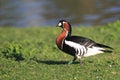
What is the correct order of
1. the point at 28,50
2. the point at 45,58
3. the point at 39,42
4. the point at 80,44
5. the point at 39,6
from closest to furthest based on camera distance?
the point at 80,44, the point at 45,58, the point at 28,50, the point at 39,42, the point at 39,6

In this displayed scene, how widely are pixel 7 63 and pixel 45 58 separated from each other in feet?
7.34

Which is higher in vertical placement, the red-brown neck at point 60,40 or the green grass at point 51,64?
the red-brown neck at point 60,40

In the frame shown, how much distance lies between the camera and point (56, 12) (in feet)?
114

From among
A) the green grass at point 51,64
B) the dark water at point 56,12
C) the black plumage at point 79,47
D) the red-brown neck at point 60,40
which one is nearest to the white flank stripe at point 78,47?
the black plumage at point 79,47

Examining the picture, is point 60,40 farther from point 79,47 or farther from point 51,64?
point 51,64

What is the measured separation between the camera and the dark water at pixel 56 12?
103ft

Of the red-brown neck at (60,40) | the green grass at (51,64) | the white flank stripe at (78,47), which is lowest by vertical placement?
the green grass at (51,64)

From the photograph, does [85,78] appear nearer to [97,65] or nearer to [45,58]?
[97,65]

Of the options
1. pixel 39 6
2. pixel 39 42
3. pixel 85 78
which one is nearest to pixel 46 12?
pixel 39 6

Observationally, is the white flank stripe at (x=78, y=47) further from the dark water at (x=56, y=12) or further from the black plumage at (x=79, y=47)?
the dark water at (x=56, y=12)

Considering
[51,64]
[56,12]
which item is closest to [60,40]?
[51,64]

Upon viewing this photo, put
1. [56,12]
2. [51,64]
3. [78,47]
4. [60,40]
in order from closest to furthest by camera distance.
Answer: [78,47] < [60,40] < [51,64] < [56,12]

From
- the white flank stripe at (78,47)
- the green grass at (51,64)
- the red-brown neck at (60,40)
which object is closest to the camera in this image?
the green grass at (51,64)

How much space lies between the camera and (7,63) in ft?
44.4
